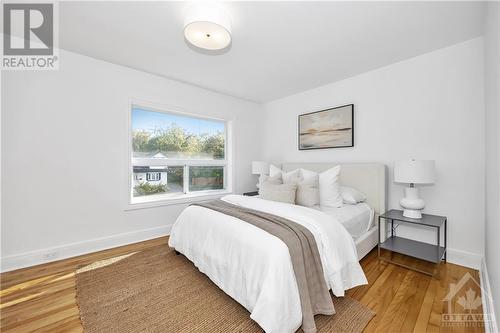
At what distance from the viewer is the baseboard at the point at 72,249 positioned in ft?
7.03

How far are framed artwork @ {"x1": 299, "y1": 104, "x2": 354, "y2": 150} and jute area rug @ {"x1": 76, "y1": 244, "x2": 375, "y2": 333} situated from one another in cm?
223

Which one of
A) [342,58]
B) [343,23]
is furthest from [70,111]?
[342,58]

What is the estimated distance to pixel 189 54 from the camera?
8.07 feet

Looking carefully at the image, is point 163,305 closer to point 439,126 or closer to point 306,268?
point 306,268

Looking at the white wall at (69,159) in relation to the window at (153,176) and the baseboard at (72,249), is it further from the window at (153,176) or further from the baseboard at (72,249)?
the window at (153,176)

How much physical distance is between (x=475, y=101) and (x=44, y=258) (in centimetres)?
495

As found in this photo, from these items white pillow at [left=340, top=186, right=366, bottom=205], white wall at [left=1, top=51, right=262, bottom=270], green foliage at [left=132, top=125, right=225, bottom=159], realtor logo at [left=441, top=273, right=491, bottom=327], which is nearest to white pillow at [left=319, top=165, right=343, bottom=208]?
white pillow at [left=340, top=186, right=366, bottom=205]

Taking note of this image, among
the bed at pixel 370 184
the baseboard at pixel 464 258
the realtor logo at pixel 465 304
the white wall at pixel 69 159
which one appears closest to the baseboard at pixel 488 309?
the realtor logo at pixel 465 304

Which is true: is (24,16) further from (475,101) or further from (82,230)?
(475,101)

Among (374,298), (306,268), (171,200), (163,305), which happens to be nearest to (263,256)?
(306,268)

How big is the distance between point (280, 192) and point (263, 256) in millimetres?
1185

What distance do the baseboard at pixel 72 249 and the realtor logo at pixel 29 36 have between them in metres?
2.01

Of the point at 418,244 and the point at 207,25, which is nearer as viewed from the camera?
the point at 207,25

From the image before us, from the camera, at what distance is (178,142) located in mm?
3455
